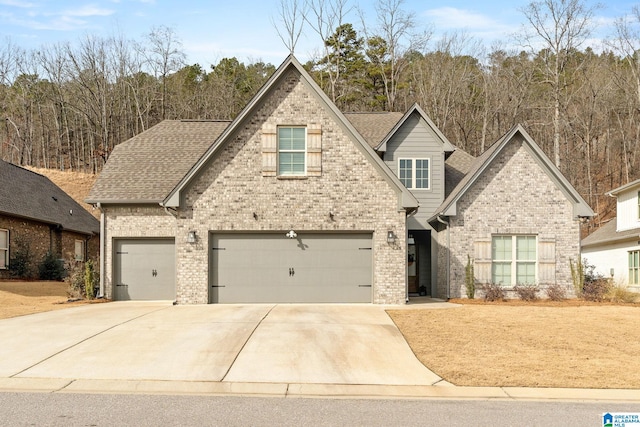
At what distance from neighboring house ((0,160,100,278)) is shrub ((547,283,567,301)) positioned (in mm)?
21981

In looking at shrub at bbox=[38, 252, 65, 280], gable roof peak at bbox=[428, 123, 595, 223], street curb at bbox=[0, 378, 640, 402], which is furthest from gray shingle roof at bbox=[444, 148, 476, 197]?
shrub at bbox=[38, 252, 65, 280]

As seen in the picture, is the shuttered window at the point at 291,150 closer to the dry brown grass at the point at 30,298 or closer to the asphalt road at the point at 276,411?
the dry brown grass at the point at 30,298

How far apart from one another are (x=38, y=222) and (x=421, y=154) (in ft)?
60.6

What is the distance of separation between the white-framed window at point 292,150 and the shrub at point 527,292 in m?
8.66

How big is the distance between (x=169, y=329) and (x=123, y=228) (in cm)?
859

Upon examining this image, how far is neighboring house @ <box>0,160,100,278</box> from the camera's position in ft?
89.1

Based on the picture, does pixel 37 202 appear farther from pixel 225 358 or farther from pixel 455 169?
pixel 225 358

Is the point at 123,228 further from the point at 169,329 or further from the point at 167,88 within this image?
the point at 167,88

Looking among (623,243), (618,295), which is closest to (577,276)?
(618,295)

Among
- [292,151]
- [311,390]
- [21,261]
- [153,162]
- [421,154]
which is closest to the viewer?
[311,390]

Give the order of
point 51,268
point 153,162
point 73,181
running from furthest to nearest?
point 73,181 → point 51,268 → point 153,162

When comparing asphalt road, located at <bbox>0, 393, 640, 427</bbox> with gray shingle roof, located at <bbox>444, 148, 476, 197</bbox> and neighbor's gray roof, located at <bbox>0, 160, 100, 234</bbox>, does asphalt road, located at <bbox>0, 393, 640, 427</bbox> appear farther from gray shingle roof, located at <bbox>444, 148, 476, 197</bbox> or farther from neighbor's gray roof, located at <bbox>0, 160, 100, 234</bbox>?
neighbor's gray roof, located at <bbox>0, 160, 100, 234</bbox>

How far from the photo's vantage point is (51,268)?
96.1 feet

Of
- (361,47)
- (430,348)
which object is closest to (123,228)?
(430,348)
